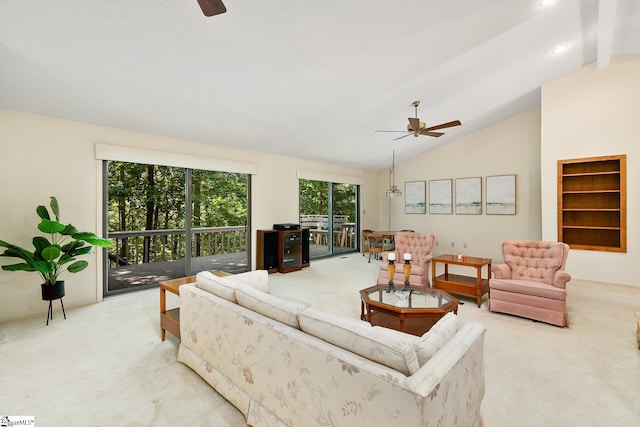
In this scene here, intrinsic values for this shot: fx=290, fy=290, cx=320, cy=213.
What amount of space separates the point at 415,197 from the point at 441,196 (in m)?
0.70

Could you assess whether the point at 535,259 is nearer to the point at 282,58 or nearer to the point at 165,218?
the point at 282,58

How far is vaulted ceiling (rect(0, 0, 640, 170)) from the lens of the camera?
241 centimetres

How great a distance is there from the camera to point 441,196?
24.7ft

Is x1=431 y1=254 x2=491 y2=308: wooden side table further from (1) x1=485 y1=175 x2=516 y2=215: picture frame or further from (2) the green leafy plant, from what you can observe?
(2) the green leafy plant

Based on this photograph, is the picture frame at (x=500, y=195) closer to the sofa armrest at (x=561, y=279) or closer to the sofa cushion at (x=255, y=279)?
the sofa armrest at (x=561, y=279)

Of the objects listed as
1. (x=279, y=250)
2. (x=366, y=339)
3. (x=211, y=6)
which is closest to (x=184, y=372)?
(x=366, y=339)

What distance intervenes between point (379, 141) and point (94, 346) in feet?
18.5

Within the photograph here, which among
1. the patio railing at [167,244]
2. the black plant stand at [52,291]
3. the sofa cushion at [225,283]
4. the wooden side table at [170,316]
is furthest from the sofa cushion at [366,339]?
the patio railing at [167,244]

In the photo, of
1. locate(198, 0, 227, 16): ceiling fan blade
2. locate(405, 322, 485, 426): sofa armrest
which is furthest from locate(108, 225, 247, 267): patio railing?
locate(405, 322, 485, 426): sofa armrest

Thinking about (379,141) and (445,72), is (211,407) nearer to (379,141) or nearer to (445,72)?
(445,72)

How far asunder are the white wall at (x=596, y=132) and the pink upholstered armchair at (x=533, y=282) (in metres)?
2.26

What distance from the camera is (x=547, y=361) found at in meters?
2.38

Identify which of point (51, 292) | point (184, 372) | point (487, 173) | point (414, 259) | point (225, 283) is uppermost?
point (487, 173)

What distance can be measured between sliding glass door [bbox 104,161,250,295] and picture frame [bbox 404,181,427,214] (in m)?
4.57
